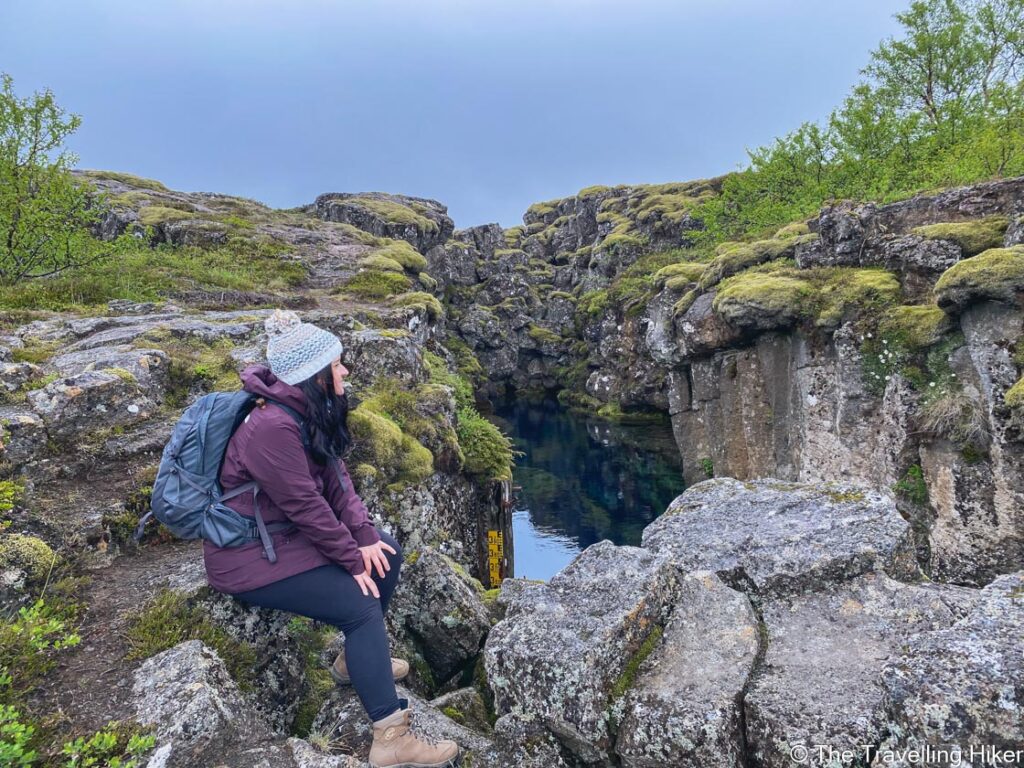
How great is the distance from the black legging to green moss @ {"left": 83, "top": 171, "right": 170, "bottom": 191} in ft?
179

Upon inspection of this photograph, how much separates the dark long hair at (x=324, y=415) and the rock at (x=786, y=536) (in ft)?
12.8

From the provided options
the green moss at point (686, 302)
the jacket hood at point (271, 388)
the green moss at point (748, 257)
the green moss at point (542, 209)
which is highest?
the green moss at point (542, 209)

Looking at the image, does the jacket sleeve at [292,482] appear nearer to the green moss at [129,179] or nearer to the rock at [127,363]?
the rock at [127,363]

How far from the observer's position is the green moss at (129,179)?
152 feet

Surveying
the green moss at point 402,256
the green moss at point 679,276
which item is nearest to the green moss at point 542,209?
the green moss at point 679,276

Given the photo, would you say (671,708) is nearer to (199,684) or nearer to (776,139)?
(199,684)

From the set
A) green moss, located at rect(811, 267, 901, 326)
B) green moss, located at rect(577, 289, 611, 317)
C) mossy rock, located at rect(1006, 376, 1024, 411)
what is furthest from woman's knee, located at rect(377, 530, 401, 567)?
green moss, located at rect(577, 289, 611, 317)

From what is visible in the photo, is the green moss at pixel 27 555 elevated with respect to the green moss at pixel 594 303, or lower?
lower

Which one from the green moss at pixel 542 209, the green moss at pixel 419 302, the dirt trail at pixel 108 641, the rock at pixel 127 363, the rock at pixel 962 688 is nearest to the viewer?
the rock at pixel 962 688

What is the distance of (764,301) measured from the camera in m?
23.9

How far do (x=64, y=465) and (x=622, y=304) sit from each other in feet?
200

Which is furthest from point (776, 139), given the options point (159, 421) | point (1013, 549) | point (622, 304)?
point (159, 421)

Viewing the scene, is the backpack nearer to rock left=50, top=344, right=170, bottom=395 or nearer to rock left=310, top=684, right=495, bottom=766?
rock left=310, top=684, right=495, bottom=766

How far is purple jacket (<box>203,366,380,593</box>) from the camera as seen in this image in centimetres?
394
